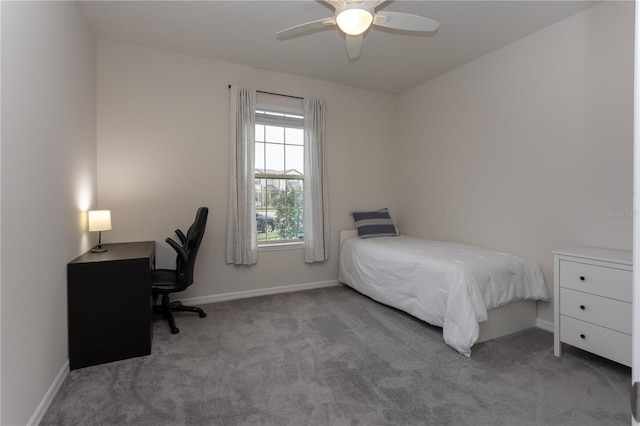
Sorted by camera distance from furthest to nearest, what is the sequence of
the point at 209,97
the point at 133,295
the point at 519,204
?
the point at 209,97 → the point at 519,204 → the point at 133,295

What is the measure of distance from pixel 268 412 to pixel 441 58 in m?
3.70

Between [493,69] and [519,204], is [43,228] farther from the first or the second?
[493,69]

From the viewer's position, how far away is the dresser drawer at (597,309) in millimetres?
1937

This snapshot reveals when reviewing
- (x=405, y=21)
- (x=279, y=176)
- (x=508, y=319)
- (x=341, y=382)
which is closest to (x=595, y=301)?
(x=508, y=319)

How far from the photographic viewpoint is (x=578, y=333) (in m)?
2.16

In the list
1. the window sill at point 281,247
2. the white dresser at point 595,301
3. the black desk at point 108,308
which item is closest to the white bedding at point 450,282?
the white dresser at point 595,301

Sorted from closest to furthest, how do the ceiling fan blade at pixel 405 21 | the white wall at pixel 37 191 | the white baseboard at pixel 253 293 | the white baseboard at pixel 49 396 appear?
the white wall at pixel 37 191 → the white baseboard at pixel 49 396 → the ceiling fan blade at pixel 405 21 → the white baseboard at pixel 253 293

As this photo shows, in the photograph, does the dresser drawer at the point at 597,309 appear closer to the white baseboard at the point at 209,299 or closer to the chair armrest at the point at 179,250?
the white baseboard at the point at 209,299

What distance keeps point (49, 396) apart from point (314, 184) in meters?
3.03

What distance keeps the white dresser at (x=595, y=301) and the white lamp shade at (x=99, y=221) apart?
361 centimetres

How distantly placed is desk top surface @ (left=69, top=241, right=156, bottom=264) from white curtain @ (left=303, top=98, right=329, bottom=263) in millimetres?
1834

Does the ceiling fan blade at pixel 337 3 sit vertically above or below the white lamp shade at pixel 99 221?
above

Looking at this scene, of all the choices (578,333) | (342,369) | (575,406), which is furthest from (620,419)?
(342,369)

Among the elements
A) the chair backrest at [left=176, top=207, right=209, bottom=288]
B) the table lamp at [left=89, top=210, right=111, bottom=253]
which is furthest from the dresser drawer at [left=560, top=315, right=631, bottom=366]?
the table lamp at [left=89, top=210, right=111, bottom=253]
